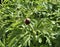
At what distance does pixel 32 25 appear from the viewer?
191 cm

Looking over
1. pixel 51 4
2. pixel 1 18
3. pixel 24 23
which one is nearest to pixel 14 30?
pixel 24 23

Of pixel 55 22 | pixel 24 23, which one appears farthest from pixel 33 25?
pixel 55 22

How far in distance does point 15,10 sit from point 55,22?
1.59ft

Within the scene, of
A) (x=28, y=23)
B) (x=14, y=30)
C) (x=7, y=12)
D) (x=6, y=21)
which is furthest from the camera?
(x=7, y=12)

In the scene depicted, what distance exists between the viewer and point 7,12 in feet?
7.38

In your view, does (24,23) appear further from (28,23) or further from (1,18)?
(1,18)

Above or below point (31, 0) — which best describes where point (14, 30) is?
below

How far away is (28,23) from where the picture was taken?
1.82 m

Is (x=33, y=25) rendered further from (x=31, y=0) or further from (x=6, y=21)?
(x=31, y=0)

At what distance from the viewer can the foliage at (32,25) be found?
72.4 inches

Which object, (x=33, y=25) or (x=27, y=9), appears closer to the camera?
(x=33, y=25)

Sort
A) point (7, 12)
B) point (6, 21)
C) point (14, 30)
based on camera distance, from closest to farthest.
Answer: point (14, 30) → point (6, 21) → point (7, 12)

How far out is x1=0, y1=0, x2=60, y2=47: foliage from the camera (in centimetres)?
184

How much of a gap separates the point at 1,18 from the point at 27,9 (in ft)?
0.95
